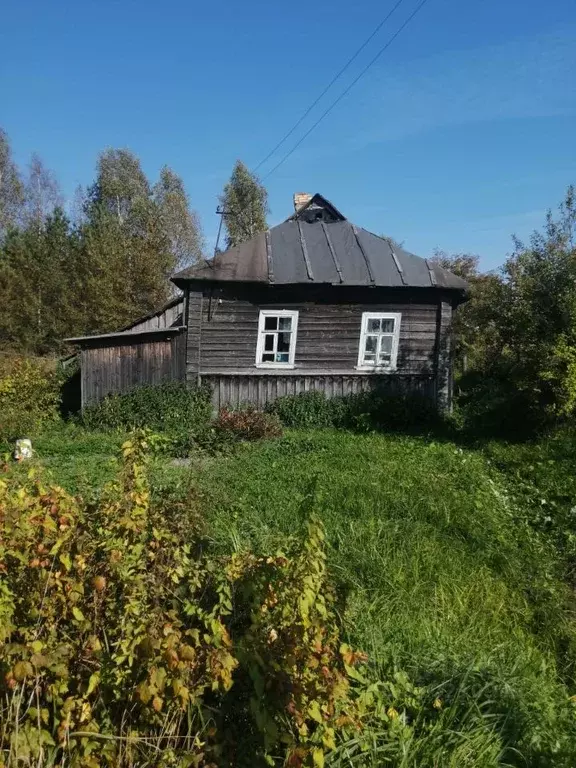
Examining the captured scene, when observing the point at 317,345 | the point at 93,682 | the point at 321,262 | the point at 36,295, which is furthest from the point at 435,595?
the point at 36,295

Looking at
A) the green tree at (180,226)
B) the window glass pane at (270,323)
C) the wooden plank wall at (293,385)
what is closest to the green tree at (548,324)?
the wooden plank wall at (293,385)

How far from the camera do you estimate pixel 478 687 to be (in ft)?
10.2

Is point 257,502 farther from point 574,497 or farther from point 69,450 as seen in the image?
point 69,450

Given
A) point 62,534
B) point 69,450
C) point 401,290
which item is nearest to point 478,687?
point 62,534

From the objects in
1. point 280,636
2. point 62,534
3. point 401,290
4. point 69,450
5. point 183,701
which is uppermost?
point 401,290

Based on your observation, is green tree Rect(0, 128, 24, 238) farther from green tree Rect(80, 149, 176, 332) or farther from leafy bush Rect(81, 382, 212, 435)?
leafy bush Rect(81, 382, 212, 435)

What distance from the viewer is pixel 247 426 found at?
1056cm

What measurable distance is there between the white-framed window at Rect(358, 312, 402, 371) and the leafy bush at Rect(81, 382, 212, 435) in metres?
3.91

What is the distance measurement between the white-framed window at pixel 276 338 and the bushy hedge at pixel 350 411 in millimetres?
910

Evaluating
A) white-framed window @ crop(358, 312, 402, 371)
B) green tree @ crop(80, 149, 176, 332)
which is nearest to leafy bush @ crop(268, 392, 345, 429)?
white-framed window @ crop(358, 312, 402, 371)

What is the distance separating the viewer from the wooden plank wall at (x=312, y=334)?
12156 millimetres

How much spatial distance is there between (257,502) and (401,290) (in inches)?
311

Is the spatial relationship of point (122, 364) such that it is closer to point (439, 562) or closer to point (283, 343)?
point (283, 343)

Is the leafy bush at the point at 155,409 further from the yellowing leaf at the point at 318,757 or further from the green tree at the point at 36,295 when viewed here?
the green tree at the point at 36,295
